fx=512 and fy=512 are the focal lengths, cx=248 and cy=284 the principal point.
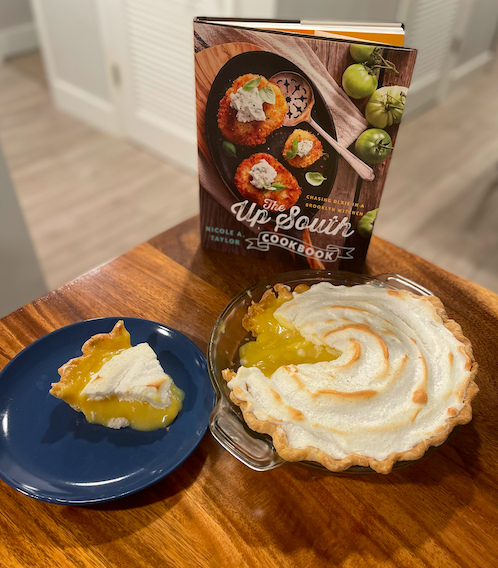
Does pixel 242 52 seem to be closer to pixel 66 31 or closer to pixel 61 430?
pixel 61 430

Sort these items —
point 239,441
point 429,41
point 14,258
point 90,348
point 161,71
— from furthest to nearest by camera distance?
point 429,41 < point 161,71 < point 14,258 < point 90,348 < point 239,441

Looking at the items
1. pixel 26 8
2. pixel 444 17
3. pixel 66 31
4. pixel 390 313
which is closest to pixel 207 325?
pixel 390 313

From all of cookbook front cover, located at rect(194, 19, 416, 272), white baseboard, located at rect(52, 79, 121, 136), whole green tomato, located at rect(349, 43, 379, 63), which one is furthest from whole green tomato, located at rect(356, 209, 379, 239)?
white baseboard, located at rect(52, 79, 121, 136)

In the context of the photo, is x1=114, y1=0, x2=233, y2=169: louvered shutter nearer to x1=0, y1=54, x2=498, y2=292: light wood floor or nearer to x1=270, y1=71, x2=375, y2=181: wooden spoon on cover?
x1=0, y1=54, x2=498, y2=292: light wood floor

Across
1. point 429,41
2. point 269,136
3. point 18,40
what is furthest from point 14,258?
point 18,40

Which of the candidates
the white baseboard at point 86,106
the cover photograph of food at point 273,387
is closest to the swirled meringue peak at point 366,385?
the cover photograph of food at point 273,387

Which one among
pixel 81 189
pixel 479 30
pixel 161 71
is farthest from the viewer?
pixel 479 30

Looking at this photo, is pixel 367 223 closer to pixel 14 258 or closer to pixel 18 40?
pixel 14 258
